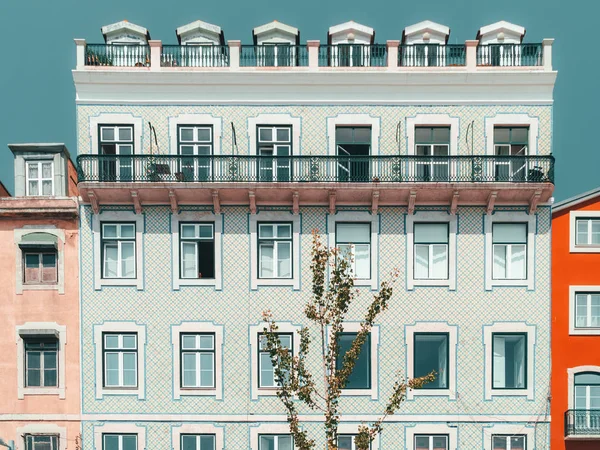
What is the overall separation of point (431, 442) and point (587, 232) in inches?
362

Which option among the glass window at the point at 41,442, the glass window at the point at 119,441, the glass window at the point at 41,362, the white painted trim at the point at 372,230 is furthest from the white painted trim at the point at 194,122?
the glass window at the point at 41,442

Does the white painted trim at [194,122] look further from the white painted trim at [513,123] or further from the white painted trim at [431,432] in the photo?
the white painted trim at [431,432]

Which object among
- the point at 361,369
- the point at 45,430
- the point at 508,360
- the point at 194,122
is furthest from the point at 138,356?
the point at 508,360

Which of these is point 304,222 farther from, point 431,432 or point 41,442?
point 41,442

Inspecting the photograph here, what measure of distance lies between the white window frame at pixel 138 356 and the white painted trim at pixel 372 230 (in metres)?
7.38

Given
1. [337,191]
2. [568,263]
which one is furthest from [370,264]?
[568,263]

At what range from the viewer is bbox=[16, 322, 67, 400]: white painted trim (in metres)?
25.5

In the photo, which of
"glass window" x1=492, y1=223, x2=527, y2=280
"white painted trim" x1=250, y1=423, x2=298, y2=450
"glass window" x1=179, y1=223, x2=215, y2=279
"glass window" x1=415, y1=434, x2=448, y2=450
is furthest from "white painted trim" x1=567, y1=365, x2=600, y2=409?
"glass window" x1=179, y1=223, x2=215, y2=279

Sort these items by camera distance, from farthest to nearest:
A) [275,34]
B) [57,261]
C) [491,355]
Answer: [275,34]
[57,261]
[491,355]

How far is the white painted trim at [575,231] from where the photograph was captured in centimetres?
2574

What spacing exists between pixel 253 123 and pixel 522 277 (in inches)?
431

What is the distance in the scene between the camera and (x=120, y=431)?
25.3m

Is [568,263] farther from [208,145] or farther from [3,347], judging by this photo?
[3,347]

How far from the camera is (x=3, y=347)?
25828 mm
